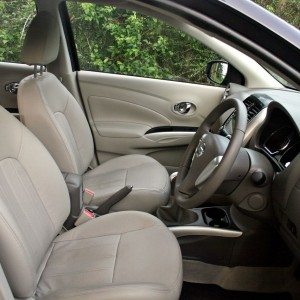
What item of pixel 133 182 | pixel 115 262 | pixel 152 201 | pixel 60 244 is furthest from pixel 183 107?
pixel 115 262

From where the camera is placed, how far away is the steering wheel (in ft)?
4.95

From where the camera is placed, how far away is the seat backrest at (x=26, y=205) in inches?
52.9

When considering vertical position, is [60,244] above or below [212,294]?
above

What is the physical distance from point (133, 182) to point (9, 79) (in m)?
1.22

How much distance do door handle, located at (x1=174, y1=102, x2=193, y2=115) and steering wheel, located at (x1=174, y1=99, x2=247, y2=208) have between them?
102 cm

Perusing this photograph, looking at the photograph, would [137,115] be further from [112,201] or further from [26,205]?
[26,205]

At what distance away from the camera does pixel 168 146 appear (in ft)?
9.78

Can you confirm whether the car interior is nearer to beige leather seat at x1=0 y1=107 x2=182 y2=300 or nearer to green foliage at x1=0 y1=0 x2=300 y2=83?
beige leather seat at x1=0 y1=107 x2=182 y2=300

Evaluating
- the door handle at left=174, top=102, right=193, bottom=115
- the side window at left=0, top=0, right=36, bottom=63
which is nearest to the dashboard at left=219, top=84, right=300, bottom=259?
the door handle at left=174, top=102, right=193, bottom=115

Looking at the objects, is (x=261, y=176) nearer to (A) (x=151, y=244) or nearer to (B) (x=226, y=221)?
(B) (x=226, y=221)

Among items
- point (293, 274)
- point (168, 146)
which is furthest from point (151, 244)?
point (168, 146)

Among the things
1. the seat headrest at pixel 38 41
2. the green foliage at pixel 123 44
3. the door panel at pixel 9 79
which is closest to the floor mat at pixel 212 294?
the seat headrest at pixel 38 41

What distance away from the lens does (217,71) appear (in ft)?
9.02

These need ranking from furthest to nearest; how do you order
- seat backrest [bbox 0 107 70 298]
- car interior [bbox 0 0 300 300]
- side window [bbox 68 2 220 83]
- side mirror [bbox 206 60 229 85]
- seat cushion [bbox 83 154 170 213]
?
side window [bbox 68 2 220 83], side mirror [bbox 206 60 229 85], seat cushion [bbox 83 154 170 213], car interior [bbox 0 0 300 300], seat backrest [bbox 0 107 70 298]
